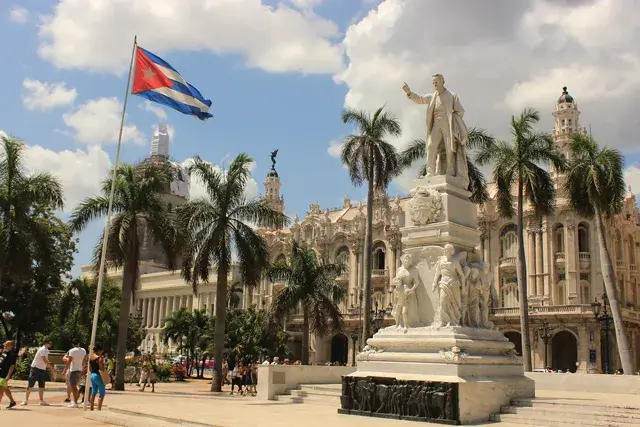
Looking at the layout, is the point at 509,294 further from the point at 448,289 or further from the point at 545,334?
the point at 448,289

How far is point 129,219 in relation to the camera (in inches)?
1075

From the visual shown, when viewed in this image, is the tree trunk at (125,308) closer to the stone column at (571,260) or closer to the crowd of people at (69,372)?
the crowd of people at (69,372)

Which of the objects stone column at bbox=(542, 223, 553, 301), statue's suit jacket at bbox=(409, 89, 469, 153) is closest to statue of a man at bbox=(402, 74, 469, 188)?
statue's suit jacket at bbox=(409, 89, 469, 153)

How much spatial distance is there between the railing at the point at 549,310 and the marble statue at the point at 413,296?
3525 centimetres

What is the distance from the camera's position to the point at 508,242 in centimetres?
5278

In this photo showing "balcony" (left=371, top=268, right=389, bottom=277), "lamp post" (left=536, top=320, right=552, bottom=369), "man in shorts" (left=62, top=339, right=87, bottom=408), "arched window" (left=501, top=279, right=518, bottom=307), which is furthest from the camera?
"balcony" (left=371, top=268, right=389, bottom=277)

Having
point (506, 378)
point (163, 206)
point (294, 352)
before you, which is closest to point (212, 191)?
point (163, 206)

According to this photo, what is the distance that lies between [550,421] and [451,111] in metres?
7.59

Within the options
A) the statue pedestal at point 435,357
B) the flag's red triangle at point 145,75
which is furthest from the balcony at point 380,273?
the statue pedestal at point 435,357

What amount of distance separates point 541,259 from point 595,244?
3930 mm

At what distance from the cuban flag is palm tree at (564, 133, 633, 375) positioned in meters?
17.6

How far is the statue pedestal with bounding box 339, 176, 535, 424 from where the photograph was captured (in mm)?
13078

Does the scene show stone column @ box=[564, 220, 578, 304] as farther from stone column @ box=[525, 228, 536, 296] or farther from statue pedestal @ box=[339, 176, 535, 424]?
statue pedestal @ box=[339, 176, 535, 424]

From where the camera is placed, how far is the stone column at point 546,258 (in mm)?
49188
